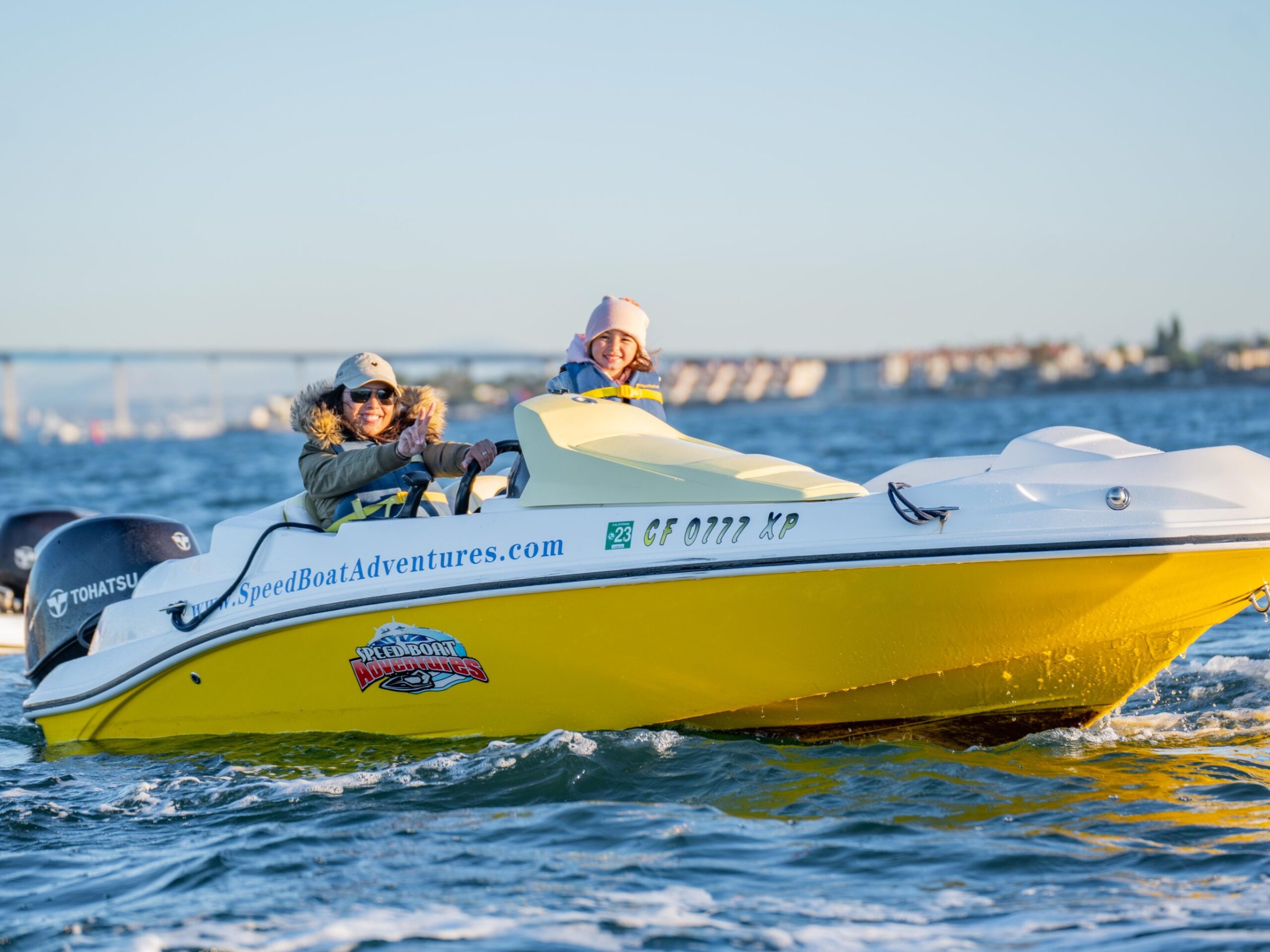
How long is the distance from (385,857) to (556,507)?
56.7 inches

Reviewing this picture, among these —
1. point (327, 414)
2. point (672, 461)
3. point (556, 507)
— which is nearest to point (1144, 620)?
point (672, 461)

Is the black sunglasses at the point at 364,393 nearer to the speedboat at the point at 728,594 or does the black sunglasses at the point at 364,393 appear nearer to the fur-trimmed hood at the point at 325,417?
the fur-trimmed hood at the point at 325,417

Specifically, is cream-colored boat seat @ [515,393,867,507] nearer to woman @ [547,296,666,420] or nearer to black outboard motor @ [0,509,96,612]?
woman @ [547,296,666,420]

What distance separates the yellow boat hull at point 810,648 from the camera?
453cm

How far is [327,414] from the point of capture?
583cm

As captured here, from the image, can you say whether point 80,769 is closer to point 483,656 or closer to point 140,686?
point 140,686

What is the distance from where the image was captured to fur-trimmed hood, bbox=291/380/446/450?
5797 millimetres

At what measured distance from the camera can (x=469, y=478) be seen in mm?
5508

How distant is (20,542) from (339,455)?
421 cm

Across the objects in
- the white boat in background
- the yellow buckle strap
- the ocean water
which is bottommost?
the white boat in background

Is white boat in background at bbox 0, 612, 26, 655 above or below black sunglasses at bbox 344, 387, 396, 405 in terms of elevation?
below

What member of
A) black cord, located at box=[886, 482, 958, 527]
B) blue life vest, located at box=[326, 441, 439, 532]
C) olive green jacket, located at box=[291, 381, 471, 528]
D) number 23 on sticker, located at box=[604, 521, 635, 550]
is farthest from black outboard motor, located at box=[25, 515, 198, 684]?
black cord, located at box=[886, 482, 958, 527]

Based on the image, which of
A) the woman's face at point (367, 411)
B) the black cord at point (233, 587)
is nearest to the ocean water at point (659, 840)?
the black cord at point (233, 587)

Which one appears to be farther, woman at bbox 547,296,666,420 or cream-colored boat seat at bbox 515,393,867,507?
woman at bbox 547,296,666,420
